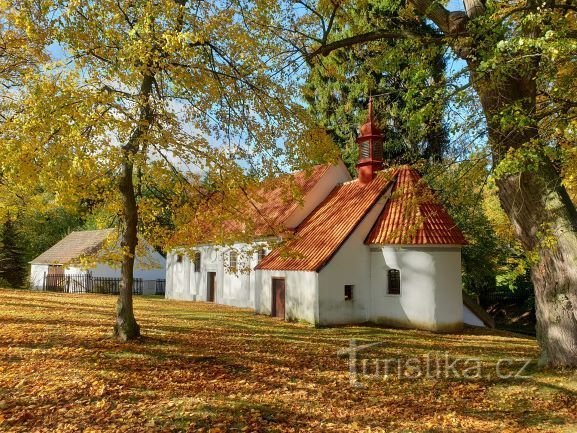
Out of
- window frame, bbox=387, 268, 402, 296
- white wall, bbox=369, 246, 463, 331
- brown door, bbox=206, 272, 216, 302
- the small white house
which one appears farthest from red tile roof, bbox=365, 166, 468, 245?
the small white house

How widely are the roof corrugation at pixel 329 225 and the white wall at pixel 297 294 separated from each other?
363mm

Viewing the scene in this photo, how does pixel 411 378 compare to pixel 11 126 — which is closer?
pixel 11 126

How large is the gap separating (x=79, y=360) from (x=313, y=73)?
912 cm

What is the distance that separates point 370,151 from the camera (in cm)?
2269

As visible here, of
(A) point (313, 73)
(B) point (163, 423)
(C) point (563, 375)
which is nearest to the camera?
(B) point (163, 423)

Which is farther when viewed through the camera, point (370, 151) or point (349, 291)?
point (370, 151)

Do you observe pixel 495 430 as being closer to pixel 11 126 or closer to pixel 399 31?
pixel 399 31

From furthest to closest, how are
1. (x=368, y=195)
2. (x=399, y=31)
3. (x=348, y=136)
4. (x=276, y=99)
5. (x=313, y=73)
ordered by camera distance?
A: (x=348, y=136) < (x=368, y=195) < (x=313, y=73) < (x=276, y=99) < (x=399, y=31)

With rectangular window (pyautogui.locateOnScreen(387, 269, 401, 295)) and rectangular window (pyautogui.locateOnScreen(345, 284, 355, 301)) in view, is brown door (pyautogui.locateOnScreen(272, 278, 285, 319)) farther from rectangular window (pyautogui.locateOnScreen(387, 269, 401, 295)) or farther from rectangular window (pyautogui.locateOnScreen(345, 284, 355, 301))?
rectangular window (pyautogui.locateOnScreen(387, 269, 401, 295))

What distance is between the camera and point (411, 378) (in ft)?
32.2

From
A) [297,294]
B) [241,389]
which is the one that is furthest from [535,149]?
[297,294]

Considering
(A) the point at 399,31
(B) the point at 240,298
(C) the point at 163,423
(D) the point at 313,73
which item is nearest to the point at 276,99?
(D) the point at 313,73

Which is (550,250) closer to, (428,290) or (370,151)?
(428,290)

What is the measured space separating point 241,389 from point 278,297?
42.3 feet
